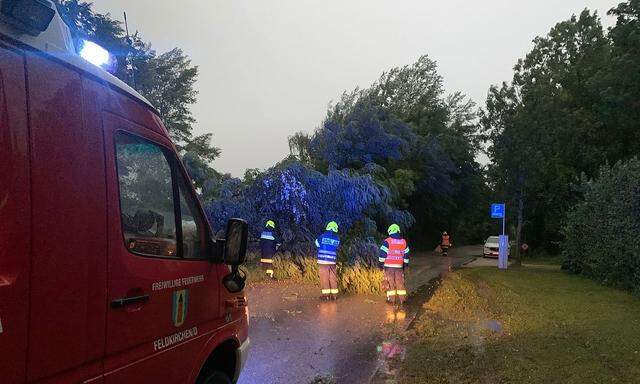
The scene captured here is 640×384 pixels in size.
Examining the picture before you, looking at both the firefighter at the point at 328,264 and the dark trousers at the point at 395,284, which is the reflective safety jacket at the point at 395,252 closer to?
the dark trousers at the point at 395,284

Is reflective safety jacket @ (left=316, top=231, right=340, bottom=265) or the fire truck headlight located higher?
the fire truck headlight

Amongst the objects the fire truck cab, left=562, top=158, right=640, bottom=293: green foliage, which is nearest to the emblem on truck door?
the fire truck cab

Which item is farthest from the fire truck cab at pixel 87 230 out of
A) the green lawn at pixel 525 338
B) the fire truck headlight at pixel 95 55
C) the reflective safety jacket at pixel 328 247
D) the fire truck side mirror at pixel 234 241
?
the reflective safety jacket at pixel 328 247

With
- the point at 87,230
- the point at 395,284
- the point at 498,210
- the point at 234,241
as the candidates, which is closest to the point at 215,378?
the point at 234,241

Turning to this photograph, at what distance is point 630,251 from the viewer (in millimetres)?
12727

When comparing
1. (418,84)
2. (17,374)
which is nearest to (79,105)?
(17,374)

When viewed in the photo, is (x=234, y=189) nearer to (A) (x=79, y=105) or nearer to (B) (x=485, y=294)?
(B) (x=485, y=294)

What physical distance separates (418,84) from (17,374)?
113ft

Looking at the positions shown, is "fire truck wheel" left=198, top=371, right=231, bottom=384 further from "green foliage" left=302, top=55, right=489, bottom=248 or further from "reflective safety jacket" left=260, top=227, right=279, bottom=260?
"green foliage" left=302, top=55, right=489, bottom=248

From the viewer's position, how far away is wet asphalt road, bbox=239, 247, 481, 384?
621cm

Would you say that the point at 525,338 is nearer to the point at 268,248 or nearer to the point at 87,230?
the point at 87,230

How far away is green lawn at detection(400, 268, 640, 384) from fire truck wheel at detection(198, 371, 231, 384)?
290 centimetres

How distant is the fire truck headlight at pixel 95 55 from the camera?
8.47 feet

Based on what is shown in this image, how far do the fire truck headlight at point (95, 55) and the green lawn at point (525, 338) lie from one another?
4656mm
